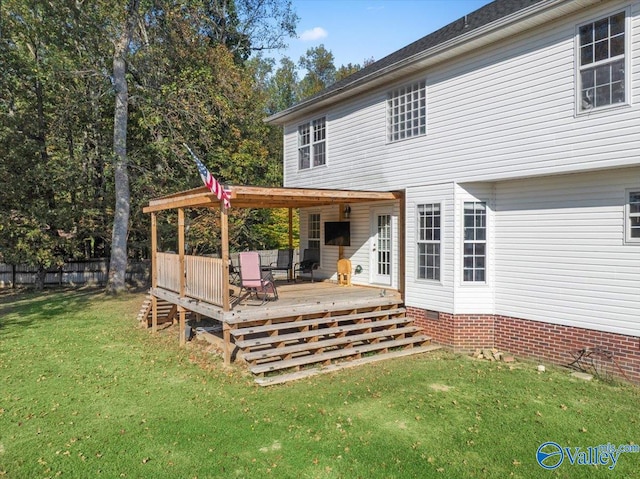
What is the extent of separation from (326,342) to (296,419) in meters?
2.59

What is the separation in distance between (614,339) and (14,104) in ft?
68.0

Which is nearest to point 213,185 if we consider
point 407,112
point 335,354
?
point 335,354

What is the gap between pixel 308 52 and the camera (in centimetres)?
4441

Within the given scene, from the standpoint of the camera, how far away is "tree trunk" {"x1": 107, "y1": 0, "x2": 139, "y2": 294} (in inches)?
658

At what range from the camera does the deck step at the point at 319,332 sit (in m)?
7.43

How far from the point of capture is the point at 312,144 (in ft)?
42.4

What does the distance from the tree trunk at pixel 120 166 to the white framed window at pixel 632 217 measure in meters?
15.9

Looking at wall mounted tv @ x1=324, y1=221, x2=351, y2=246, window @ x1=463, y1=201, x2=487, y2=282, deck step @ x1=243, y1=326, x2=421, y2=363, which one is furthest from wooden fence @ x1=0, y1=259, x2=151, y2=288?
window @ x1=463, y1=201, x2=487, y2=282

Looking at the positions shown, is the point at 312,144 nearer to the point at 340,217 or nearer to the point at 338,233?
the point at 340,217

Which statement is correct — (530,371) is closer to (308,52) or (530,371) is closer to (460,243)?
(460,243)

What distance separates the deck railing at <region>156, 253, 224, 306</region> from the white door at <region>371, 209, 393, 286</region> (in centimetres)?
458

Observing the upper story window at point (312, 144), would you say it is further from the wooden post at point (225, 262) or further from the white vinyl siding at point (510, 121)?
the wooden post at point (225, 262)

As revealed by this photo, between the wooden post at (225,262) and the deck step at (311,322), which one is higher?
the wooden post at (225,262)

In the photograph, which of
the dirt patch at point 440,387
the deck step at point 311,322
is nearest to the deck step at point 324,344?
the deck step at point 311,322
